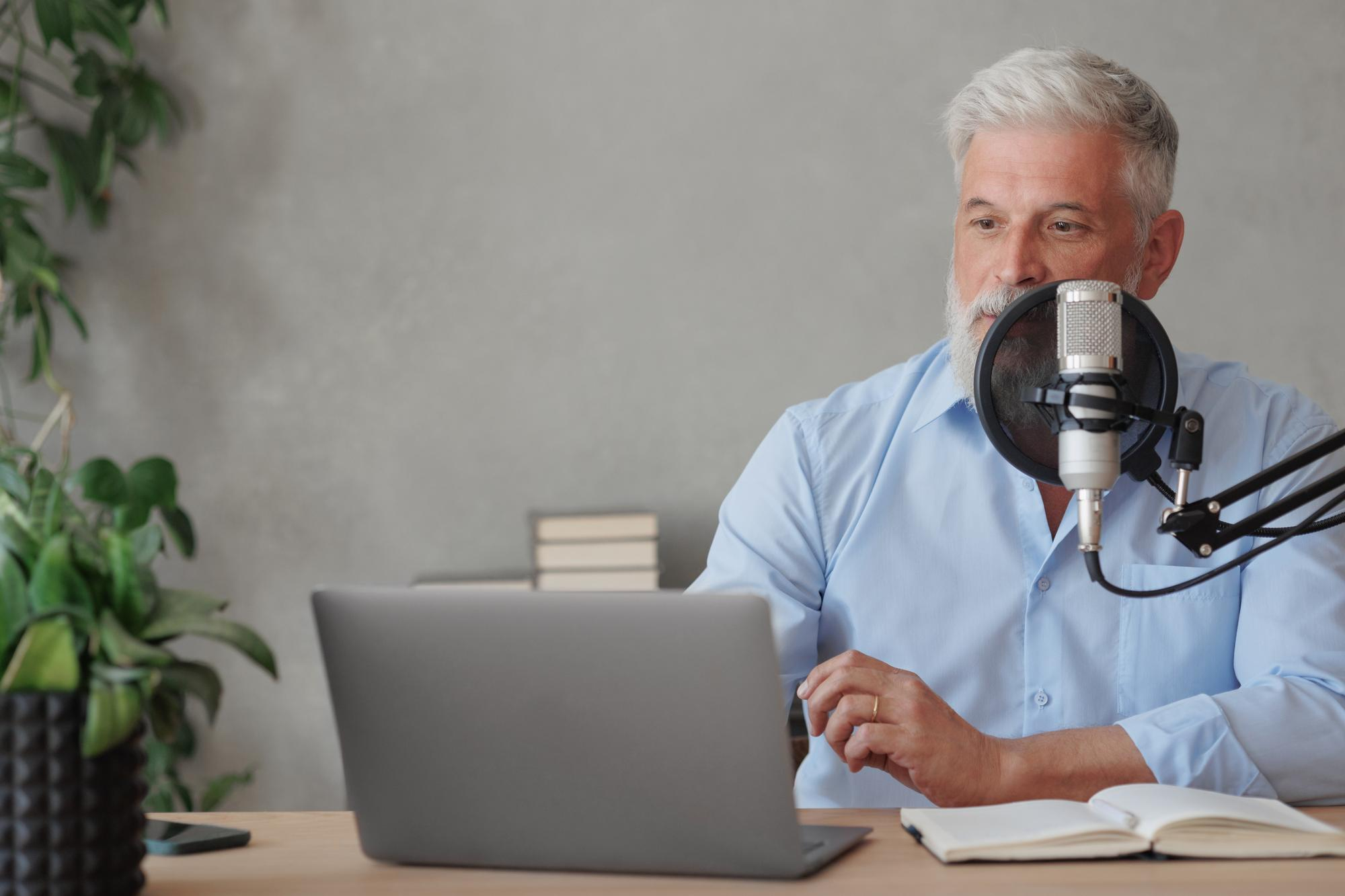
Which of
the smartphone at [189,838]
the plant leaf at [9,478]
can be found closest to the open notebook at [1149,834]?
the smartphone at [189,838]

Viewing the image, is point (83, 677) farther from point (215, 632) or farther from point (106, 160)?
point (106, 160)

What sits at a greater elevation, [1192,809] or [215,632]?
[215,632]

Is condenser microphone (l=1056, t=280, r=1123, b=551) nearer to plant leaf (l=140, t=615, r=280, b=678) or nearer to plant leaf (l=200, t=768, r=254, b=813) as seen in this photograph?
plant leaf (l=140, t=615, r=280, b=678)

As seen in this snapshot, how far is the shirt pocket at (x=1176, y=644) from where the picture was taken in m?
1.51

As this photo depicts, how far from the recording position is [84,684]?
86cm

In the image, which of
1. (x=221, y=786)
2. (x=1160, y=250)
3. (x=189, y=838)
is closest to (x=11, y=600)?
(x=189, y=838)

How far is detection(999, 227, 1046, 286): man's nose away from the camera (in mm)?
1584

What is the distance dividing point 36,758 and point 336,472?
6.42ft

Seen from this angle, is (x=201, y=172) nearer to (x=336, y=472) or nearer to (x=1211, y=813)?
(x=336, y=472)

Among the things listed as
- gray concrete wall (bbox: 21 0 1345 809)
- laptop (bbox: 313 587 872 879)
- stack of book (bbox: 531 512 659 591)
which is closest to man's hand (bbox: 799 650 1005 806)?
laptop (bbox: 313 587 872 879)

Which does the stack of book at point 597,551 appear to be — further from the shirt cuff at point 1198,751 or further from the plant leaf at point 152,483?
the shirt cuff at point 1198,751

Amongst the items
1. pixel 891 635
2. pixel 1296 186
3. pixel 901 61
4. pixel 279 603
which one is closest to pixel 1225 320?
pixel 1296 186

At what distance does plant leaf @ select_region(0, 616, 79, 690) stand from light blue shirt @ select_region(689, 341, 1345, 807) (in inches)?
32.8

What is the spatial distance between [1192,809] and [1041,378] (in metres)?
0.38
